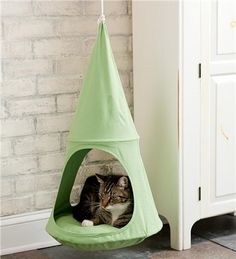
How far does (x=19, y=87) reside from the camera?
2646 millimetres

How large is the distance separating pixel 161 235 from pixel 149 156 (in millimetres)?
395

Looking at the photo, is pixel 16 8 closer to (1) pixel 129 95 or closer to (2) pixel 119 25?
(2) pixel 119 25

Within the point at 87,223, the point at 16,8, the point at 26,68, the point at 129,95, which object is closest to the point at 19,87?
the point at 26,68

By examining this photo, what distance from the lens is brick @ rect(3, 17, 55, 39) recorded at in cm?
259

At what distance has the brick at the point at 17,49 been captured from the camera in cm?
260

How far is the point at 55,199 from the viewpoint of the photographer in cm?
269

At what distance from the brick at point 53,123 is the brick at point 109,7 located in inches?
19.8

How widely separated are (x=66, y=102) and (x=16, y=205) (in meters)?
0.53

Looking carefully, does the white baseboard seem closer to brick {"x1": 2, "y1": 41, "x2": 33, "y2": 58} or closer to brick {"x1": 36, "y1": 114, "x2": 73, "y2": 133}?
brick {"x1": 36, "y1": 114, "x2": 73, "y2": 133}

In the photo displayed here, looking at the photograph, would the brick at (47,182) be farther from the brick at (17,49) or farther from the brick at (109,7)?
the brick at (109,7)

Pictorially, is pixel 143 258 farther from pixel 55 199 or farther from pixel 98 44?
pixel 98 44

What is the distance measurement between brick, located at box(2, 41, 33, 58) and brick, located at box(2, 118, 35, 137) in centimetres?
29

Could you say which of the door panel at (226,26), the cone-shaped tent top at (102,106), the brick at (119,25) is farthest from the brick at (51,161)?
the door panel at (226,26)

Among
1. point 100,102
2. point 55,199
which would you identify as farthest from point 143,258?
point 100,102
